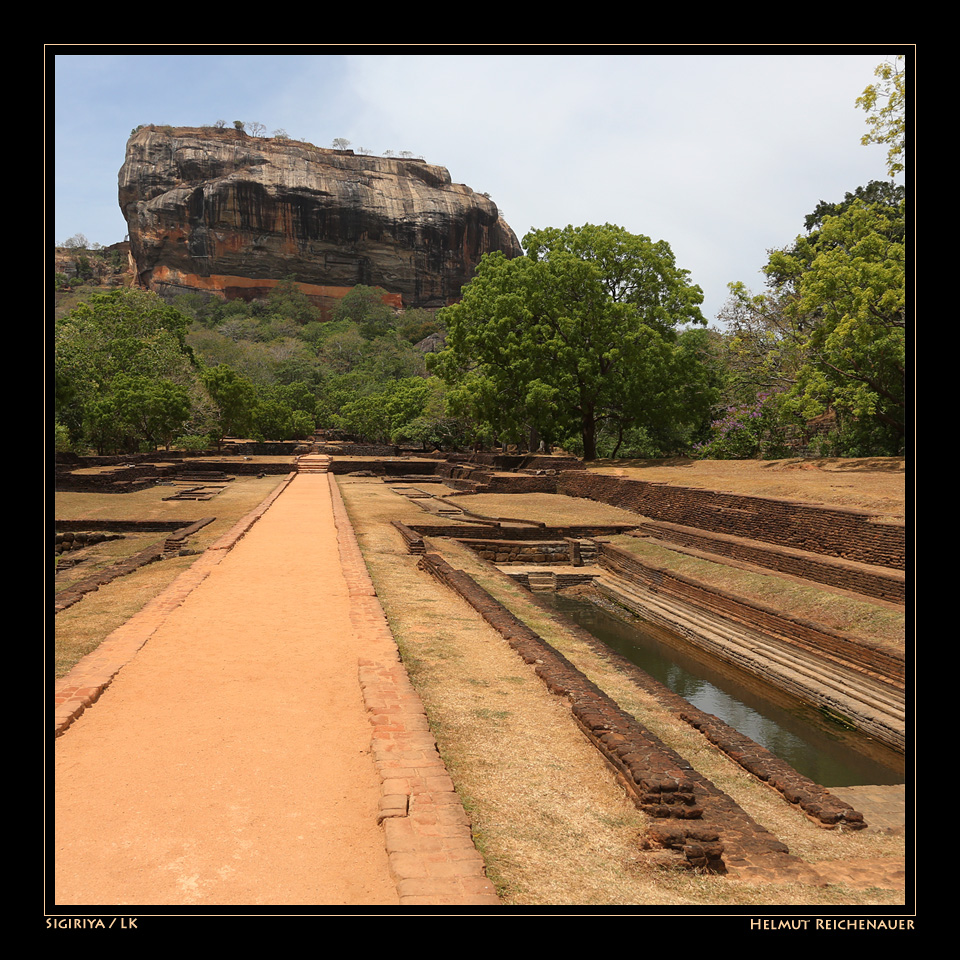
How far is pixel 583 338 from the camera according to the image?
28484 mm

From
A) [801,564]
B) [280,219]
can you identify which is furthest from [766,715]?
[280,219]

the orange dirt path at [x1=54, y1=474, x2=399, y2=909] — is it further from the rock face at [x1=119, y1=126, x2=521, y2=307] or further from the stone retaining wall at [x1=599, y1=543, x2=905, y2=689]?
the rock face at [x1=119, y1=126, x2=521, y2=307]

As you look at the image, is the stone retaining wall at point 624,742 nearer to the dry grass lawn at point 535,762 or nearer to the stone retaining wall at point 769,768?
the dry grass lawn at point 535,762

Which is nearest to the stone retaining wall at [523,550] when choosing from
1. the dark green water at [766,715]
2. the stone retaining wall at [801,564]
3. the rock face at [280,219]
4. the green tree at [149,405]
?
the stone retaining wall at [801,564]

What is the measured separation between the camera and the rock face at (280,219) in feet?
301

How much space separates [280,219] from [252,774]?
99.9 m

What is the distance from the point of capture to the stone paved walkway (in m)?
2.85

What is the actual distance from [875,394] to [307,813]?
65.2ft

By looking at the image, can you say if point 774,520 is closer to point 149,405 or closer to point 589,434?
point 589,434

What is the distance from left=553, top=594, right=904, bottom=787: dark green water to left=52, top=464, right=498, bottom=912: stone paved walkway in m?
4.18

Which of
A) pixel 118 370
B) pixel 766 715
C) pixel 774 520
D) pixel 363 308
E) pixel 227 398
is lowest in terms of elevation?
pixel 766 715

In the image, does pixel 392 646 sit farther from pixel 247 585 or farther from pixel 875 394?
pixel 875 394

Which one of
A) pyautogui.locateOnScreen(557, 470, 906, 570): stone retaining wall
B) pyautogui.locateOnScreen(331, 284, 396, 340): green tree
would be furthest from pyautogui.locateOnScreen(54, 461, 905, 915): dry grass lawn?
pyautogui.locateOnScreen(331, 284, 396, 340): green tree
